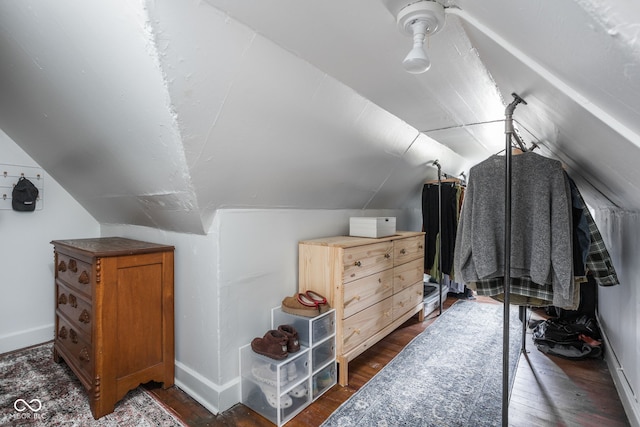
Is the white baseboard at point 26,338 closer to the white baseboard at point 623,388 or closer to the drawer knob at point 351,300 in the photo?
the drawer knob at point 351,300

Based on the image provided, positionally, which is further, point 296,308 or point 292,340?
point 296,308

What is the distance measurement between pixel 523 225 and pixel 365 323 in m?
1.22

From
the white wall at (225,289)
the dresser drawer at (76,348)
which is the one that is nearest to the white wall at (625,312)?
the white wall at (225,289)

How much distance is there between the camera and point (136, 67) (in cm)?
108

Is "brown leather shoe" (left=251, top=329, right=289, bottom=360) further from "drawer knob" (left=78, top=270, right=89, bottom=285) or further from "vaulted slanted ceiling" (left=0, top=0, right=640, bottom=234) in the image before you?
"drawer knob" (left=78, top=270, right=89, bottom=285)

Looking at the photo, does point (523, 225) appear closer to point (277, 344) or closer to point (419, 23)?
point (419, 23)

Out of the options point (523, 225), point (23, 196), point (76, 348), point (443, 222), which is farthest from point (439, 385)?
point (23, 196)

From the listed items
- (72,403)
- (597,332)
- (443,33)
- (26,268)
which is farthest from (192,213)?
(597,332)

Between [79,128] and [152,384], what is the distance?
159 centimetres

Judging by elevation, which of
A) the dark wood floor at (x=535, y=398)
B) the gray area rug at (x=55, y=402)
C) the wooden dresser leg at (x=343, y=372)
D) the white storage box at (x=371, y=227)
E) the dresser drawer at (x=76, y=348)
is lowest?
the dark wood floor at (x=535, y=398)

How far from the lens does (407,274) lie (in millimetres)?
2816

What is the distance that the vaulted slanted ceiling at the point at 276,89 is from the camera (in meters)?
0.80

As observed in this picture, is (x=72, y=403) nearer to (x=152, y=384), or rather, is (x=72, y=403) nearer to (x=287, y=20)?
(x=152, y=384)

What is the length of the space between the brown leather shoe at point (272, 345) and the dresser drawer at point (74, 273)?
38.0 inches
